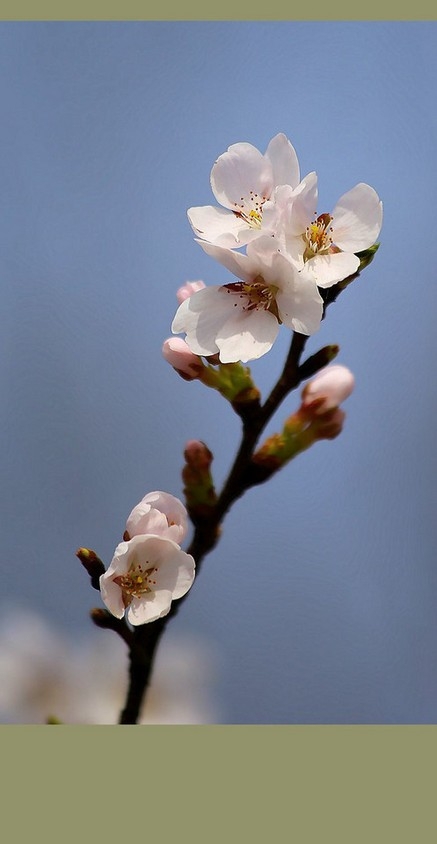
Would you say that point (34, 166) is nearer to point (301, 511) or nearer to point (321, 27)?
point (321, 27)

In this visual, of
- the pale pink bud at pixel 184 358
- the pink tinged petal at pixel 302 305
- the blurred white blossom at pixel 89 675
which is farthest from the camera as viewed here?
the blurred white blossom at pixel 89 675

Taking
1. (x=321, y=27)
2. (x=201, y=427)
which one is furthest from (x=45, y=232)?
(x=321, y=27)


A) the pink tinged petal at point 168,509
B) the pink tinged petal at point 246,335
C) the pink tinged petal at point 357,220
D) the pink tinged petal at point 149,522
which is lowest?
the pink tinged petal at point 149,522

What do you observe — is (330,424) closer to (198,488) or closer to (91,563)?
(198,488)

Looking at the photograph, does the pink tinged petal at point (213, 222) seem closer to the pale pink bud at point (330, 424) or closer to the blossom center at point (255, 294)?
the blossom center at point (255, 294)

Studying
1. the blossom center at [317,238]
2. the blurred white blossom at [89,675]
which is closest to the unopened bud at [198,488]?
the blossom center at [317,238]

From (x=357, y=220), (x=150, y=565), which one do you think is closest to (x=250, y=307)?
(x=357, y=220)

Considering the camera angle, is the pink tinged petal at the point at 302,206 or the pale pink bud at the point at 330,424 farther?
the pale pink bud at the point at 330,424
